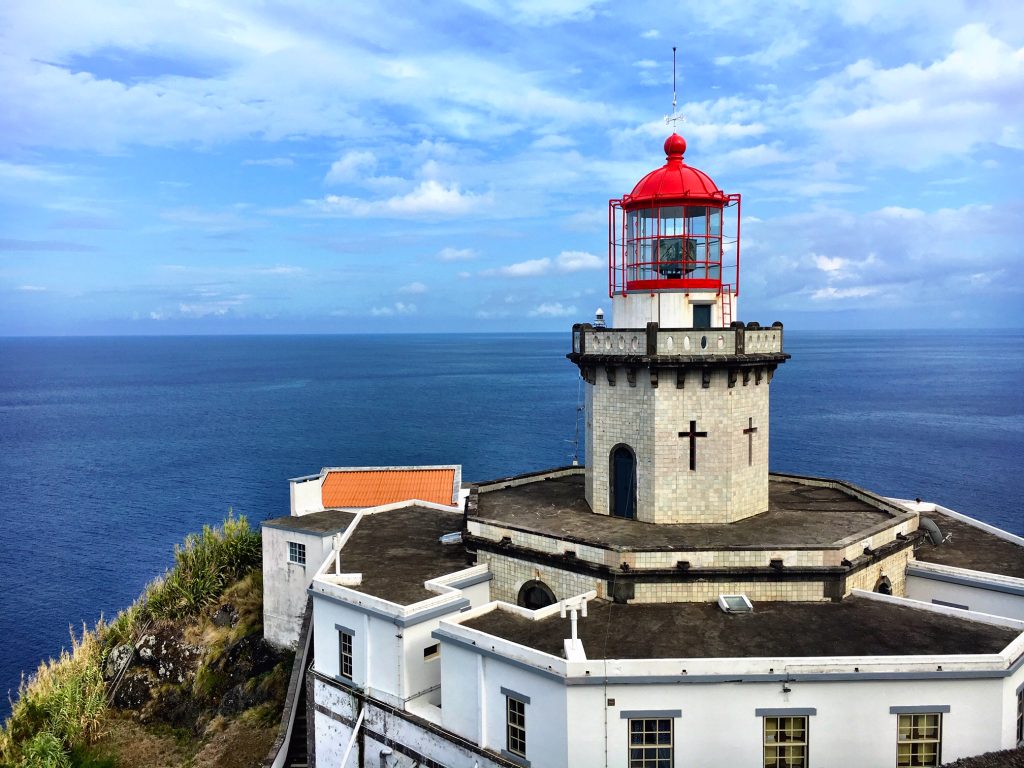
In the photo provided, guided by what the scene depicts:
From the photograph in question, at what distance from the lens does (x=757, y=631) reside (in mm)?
15438

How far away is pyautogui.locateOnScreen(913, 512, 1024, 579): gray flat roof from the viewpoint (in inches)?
754

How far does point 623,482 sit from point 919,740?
8.64 metres

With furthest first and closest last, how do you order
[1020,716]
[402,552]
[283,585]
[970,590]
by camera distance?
[283,585] → [402,552] → [970,590] → [1020,716]

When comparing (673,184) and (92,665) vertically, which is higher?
(673,184)

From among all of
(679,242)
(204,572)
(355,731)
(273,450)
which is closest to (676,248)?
(679,242)

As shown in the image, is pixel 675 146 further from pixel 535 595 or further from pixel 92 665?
pixel 92 665

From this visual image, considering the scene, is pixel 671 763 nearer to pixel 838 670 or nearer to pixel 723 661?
pixel 723 661

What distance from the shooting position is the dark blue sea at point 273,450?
156 ft

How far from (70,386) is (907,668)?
188534 mm

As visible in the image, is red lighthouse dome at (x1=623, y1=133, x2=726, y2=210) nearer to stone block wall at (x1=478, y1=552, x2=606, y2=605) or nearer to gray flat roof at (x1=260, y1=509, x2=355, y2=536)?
stone block wall at (x1=478, y1=552, x2=606, y2=605)

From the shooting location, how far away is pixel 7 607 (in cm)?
4144

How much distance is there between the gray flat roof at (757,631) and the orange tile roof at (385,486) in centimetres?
1476

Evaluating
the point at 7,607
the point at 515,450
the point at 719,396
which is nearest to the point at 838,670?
the point at 719,396

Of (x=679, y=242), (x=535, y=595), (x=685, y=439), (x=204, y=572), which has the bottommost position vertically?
(x=204, y=572)
